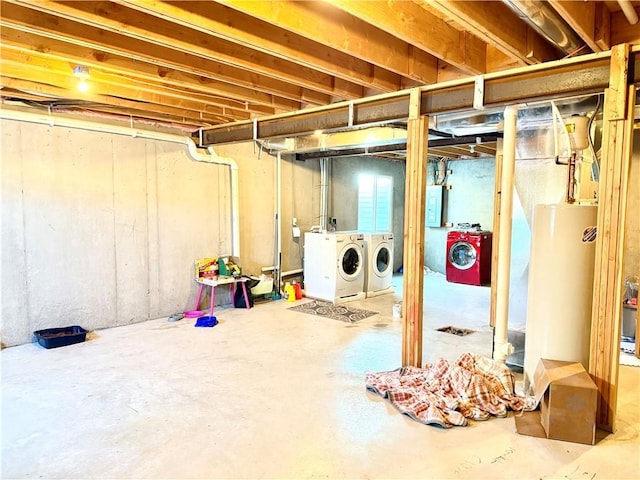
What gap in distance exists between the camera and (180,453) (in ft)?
7.53

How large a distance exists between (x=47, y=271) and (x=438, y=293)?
17.7 feet

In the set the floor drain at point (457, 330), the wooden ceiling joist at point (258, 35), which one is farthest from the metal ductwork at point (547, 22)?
the floor drain at point (457, 330)

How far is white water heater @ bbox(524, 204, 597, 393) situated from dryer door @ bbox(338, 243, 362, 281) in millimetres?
3359

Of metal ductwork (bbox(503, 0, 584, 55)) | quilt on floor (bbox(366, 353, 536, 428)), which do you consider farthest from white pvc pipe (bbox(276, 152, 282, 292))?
metal ductwork (bbox(503, 0, 584, 55))

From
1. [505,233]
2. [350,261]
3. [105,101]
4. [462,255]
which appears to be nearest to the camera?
[505,233]

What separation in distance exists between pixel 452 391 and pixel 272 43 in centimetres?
258

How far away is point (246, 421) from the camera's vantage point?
2637 mm

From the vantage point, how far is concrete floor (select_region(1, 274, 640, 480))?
7.17ft

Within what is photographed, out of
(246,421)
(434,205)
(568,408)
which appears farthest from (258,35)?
(434,205)

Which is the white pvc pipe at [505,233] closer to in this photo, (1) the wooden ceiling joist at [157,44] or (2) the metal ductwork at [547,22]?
(2) the metal ductwork at [547,22]

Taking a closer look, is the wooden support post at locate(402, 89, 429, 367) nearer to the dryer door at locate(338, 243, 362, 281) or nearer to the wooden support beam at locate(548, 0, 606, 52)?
the wooden support beam at locate(548, 0, 606, 52)

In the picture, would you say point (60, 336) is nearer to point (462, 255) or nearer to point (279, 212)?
point (279, 212)

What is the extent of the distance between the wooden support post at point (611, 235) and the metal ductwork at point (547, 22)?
269 mm

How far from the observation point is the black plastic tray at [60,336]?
3963mm
